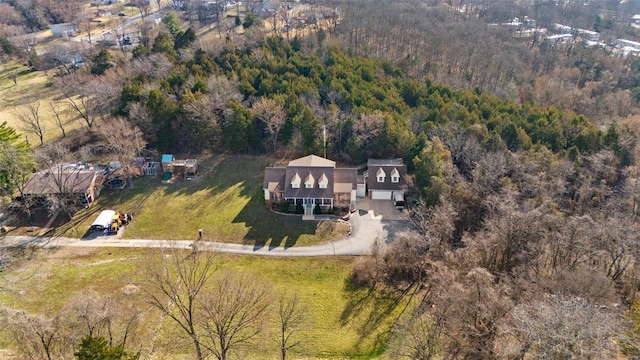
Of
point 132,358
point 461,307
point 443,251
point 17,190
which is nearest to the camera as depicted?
point 132,358

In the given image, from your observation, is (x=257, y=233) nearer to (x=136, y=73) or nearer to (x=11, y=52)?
(x=136, y=73)

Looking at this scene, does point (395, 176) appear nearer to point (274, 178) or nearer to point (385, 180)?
point (385, 180)

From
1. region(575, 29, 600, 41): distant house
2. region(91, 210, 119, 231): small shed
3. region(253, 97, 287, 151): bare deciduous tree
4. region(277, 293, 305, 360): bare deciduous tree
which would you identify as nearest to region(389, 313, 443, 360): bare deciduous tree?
region(277, 293, 305, 360): bare deciduous tree

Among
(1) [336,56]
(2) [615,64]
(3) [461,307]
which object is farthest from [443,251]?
(2) [615,64]

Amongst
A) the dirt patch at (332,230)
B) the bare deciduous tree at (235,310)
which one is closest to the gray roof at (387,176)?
the dirt patch at (332,230)

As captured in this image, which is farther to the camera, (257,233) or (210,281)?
(257,233)

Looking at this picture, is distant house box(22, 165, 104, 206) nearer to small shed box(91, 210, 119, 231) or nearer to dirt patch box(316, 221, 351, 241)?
small shed box(91, 210, 119, 231)

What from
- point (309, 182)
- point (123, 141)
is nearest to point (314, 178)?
point (309, 182)

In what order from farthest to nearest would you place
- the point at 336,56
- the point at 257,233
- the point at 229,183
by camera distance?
the point at 336,56, the point at 229,183, the point at 257,233
